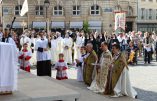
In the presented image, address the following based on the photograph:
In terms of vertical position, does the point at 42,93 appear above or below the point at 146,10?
below

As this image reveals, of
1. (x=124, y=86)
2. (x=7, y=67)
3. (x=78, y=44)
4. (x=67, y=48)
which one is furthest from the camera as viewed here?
(x=78, y=44)

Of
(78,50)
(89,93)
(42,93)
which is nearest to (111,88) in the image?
(89,93)

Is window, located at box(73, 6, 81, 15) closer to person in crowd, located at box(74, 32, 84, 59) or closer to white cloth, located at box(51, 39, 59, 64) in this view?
person in crowd, located at box(74, 32, 84, 59)

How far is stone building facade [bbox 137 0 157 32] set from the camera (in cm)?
6141

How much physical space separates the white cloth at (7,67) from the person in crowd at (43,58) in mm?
6338

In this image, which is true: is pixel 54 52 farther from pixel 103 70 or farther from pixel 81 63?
pixel 103 70

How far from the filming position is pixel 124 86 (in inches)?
412

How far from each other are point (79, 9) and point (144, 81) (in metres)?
41.2

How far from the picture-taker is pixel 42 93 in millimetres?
8586

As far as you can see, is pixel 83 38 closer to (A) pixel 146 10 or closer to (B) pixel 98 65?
(B) pixel 98 65

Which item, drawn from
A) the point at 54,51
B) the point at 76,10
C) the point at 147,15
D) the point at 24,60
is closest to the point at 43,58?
the point at 24,60

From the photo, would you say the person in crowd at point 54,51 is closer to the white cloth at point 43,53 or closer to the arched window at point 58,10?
the white cloth at point 43,53

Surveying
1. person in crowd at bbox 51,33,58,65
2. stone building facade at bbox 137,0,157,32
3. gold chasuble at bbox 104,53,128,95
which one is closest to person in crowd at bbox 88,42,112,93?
gold chasuble at bbox 104,53,128,95

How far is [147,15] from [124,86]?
54.4 meters
